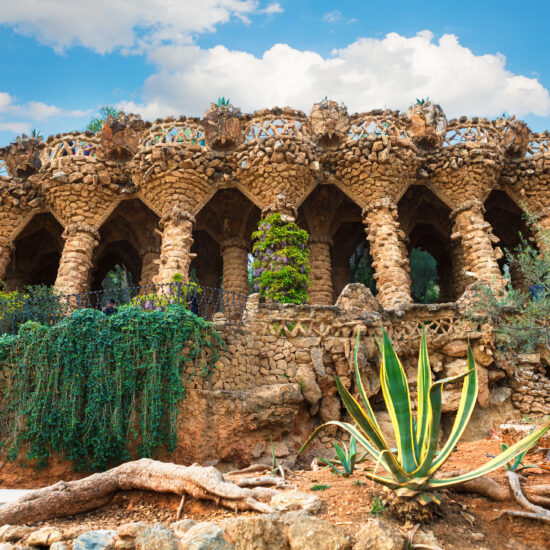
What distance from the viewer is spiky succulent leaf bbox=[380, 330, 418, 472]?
9.95 ft

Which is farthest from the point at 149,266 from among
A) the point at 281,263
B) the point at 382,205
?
the point at 382,205

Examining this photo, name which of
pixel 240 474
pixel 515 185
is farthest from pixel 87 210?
pixel 515 185

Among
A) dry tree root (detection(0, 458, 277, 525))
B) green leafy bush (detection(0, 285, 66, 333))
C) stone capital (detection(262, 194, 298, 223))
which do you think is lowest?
dry tree root (detection(0, 458, 277, 525))

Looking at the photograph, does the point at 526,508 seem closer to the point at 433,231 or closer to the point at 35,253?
the point at 433,231

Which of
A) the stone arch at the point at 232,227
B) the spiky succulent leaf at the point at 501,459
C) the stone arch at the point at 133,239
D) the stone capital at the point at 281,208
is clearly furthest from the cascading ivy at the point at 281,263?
the spiky succulent leaf at the point at 501,459

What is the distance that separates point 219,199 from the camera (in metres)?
13.1

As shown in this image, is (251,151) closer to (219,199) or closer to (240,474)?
(219,199)

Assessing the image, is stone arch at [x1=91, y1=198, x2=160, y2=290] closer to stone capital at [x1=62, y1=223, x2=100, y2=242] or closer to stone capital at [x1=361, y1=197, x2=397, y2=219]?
stone capital at [x1=62, y1=223, x2=100, y2=242]

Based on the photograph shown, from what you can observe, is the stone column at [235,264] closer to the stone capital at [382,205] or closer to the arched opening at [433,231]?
the stone capital at [382,205]

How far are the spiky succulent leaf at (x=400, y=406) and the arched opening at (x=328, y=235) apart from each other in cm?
872

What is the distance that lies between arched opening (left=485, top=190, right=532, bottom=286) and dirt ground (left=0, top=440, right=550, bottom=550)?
35.1 ft

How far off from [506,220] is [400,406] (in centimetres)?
1353

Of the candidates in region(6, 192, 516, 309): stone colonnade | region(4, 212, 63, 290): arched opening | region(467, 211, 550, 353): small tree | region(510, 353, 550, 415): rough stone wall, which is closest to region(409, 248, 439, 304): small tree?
region(6, 192, 516, 309): stone colonnade

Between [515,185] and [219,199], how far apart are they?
8.28 metres
